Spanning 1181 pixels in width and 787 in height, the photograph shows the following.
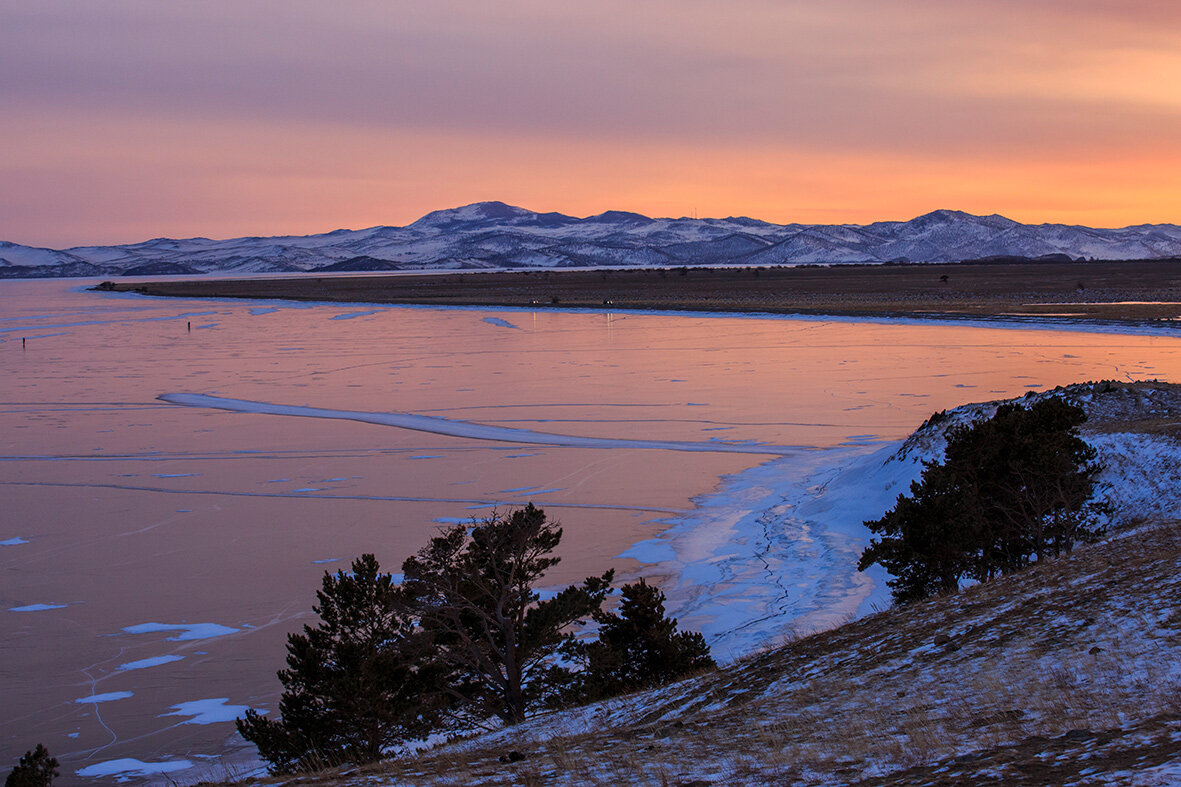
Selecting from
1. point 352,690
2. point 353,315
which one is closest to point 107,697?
point 352,690

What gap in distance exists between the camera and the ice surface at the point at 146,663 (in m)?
10.7

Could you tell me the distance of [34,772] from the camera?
25.5 feet

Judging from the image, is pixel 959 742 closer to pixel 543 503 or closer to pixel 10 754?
pixel 10 754

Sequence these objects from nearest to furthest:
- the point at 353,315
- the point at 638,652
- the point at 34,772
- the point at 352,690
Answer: the point at 34,772 → the point at 352,690 → the point at 638,652 → the point at 353,315

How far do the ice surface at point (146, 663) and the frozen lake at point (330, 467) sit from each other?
0.16ft

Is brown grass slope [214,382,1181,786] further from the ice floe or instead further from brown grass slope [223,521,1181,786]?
the ice floe

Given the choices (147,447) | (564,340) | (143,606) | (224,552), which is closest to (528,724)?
(143,606)

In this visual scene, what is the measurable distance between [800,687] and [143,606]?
28.3 feet

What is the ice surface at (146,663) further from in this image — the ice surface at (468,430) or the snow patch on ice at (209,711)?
the ice surface at (468,430)

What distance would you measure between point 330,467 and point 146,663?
9.72m

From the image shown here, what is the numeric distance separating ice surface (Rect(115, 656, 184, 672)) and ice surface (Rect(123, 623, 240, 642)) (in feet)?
1.69

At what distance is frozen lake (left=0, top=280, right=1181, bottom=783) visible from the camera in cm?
1080

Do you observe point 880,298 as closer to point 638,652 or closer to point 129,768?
point 638,652

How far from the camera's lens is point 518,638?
10.1 meters
